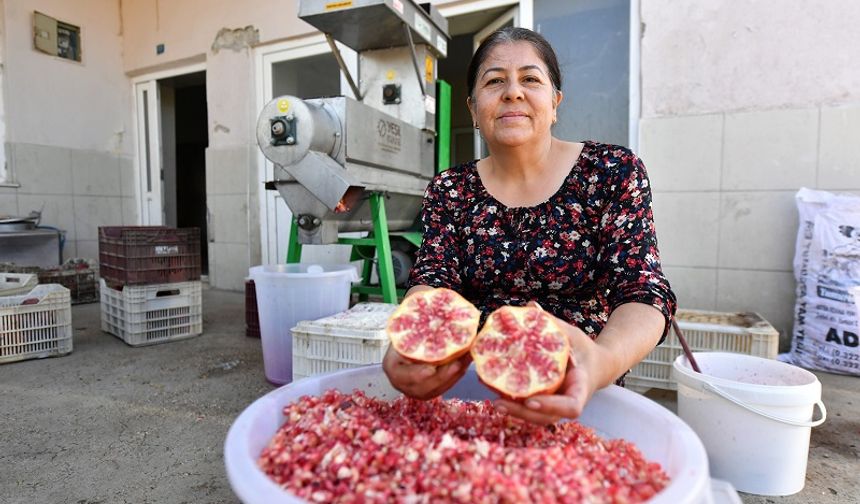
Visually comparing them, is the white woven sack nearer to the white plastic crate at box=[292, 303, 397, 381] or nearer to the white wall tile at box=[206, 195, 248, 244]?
the white plastic crate at box=[292, 303, 397, 381]

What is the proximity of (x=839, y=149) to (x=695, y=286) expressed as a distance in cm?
110

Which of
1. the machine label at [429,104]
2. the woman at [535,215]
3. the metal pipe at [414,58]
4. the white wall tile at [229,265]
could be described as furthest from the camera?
the white wall tile at [229,265]

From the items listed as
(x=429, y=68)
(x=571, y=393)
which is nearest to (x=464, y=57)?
(x=429, y=68)

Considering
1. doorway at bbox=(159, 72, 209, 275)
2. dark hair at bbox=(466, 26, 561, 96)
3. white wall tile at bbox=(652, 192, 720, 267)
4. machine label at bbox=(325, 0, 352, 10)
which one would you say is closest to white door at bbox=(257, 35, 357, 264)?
machine label at bbox=(325, 0, 352, 10)

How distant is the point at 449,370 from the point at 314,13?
2775mm

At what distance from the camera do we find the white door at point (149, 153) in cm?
609

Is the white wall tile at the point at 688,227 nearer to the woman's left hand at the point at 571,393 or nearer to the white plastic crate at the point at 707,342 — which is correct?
the white plastic crate at the point at 707,342

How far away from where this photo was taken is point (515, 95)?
3.95ft

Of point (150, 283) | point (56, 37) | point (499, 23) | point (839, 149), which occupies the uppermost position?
point (56, 37)

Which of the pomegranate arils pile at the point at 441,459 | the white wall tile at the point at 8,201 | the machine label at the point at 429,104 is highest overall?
the machine label at the point at 429,104

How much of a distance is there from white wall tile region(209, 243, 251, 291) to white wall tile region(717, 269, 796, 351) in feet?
14.1

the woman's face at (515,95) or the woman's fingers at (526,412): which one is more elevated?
the woman's face at (515,95)

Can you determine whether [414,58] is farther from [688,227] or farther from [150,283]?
[150,283]

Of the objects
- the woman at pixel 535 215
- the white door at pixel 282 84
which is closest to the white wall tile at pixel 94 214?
the white door at pixel 282 84
